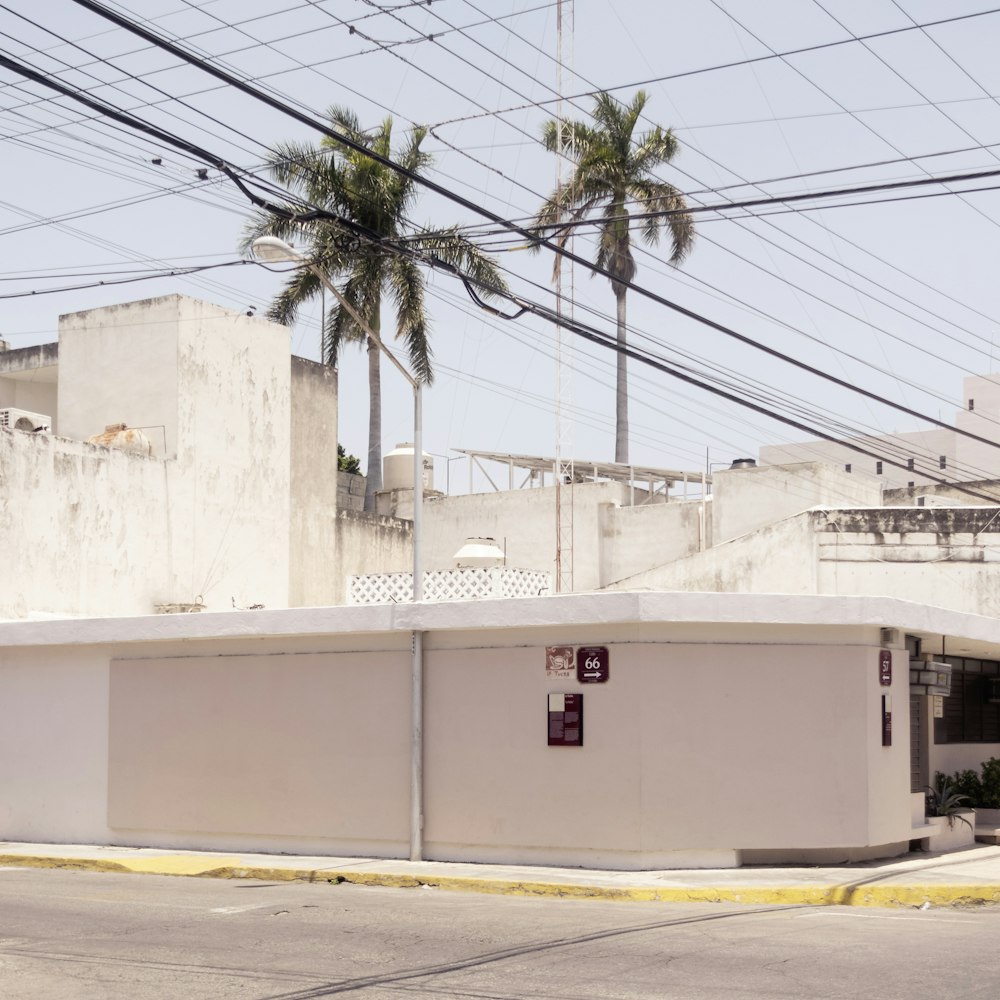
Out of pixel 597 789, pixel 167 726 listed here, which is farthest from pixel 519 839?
pixel 167 726

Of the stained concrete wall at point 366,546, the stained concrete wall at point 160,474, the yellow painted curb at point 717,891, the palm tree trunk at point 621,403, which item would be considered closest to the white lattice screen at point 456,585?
the stained concrete wall at point 160,474

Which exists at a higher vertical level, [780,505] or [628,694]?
[780,505]

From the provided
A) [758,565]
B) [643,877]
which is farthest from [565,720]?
[758,565]

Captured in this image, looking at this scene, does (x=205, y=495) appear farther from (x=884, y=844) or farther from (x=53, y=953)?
(x=53, y=953)

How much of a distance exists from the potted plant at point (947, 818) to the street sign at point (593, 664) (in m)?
5.01

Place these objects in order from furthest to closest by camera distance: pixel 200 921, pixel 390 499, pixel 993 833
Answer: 1. pixel 390 499
2. pixel 993 833
3. pixel 200 921

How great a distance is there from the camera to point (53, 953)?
10.6m

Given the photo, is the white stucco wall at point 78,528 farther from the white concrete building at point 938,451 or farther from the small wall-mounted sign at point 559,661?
the white concrete building at point 938,451

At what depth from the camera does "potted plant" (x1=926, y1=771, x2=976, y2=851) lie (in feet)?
59.4

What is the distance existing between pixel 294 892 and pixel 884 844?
6642 mm

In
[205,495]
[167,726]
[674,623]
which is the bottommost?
[167,726]

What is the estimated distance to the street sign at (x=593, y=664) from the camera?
1594 cm

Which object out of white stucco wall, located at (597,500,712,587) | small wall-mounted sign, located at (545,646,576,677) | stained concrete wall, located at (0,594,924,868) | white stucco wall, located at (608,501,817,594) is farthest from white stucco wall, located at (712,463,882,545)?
small wall-mounted sign, located at (545,646,576,677)

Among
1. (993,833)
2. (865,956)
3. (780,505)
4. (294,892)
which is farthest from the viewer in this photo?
(780,505)
